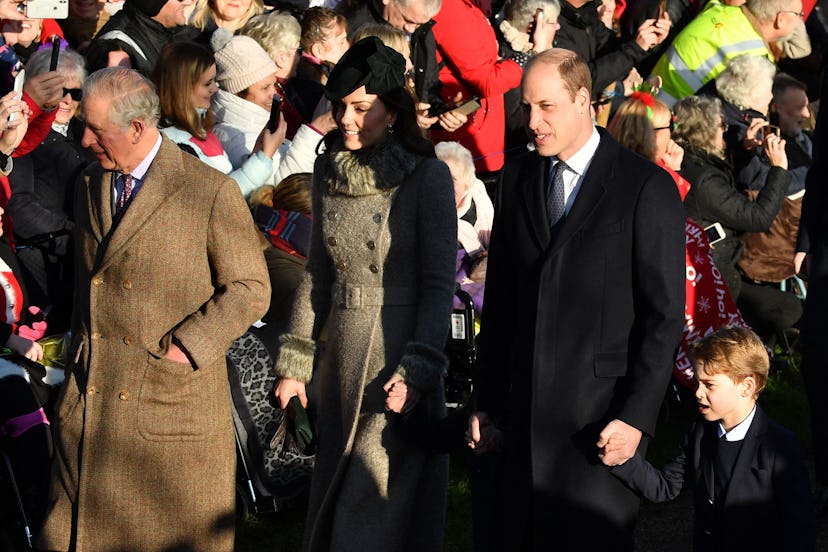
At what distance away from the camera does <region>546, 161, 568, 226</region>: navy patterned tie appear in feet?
13.7

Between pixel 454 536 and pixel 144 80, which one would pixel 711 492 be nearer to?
pixel 454 536

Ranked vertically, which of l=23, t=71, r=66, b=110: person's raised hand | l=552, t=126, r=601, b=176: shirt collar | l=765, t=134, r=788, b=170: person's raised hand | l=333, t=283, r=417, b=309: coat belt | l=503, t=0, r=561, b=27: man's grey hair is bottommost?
l=333, t=283, r=417, b=309: coat belt

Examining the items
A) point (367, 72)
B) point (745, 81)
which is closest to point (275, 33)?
point (745, 81)

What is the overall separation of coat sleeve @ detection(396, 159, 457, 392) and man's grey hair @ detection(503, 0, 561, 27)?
167 inches

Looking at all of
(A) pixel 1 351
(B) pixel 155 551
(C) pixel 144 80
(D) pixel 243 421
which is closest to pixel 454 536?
(D) pixel 243 421

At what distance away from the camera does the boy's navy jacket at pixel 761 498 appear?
451 centimetres

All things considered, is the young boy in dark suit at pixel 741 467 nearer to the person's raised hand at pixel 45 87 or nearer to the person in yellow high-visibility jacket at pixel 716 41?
the person's raised hand at pixel 45 87

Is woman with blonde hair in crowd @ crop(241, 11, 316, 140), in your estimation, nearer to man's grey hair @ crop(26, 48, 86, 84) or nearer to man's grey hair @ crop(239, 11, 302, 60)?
man's grey hair @ crop(239, 11, 302, 60)

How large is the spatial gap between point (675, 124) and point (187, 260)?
4.42 meters

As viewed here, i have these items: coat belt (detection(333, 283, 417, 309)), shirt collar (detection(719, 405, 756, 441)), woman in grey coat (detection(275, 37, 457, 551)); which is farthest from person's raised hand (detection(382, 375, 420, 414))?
shirt collar (detection(719, 405, 756, 441))

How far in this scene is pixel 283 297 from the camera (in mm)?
6551

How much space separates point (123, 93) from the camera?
4.59 metres

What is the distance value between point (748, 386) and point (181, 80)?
3700 mm

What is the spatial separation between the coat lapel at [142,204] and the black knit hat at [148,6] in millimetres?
3707
